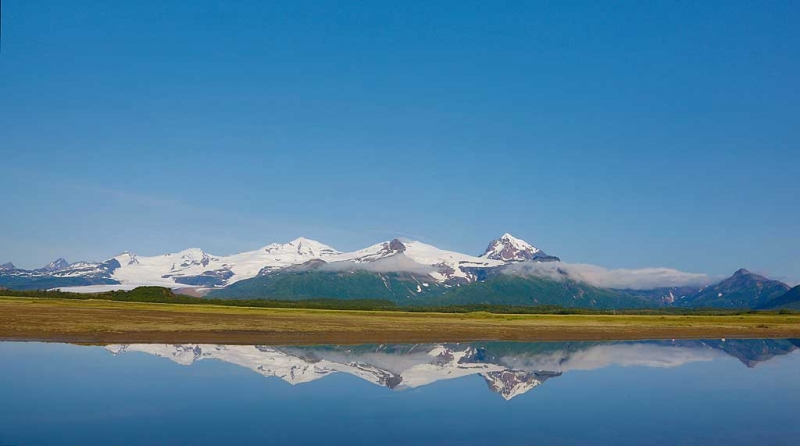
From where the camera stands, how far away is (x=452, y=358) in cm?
6975

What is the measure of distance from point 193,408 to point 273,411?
4341mm

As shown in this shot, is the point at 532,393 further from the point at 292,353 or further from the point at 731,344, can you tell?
the point at 731,344

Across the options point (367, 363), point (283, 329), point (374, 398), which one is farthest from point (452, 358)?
point (283, 329)

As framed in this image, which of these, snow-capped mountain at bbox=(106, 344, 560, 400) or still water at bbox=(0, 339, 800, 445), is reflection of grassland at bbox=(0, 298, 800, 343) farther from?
still water at bbox=(0, 339, 800, 445)

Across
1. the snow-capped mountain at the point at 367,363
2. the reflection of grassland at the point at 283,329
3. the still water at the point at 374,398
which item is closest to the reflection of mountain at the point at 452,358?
the snow-capped mountain at the point at 367,363

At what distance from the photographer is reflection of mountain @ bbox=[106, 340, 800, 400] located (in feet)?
172

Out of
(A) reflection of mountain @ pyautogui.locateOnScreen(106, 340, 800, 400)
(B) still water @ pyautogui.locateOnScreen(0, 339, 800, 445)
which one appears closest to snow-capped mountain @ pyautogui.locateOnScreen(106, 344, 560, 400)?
(A) reflection of mountain @ pyautogui.locateOnScreen(106, 340, 800, 400)

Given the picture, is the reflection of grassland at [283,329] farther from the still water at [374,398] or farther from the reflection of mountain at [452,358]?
the still water at [374,398]

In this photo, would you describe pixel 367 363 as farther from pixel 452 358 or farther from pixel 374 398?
pixel 374 398

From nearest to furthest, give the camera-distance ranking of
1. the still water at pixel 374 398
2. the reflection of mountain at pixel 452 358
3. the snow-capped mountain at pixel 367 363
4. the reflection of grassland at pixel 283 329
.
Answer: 1. the still water at pixel 374 398
2. the snow-capped mountain at pixel 367 363
3. the reflection of mountain at pixel 452 358
4. the reflection of grassland at pixel 283 329

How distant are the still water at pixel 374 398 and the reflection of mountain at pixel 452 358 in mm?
343

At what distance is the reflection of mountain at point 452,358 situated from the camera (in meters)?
52.3

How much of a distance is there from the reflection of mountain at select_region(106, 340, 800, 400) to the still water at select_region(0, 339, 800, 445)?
1.13 feet

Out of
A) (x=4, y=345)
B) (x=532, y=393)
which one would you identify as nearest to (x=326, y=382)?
(x=532, y=393)
